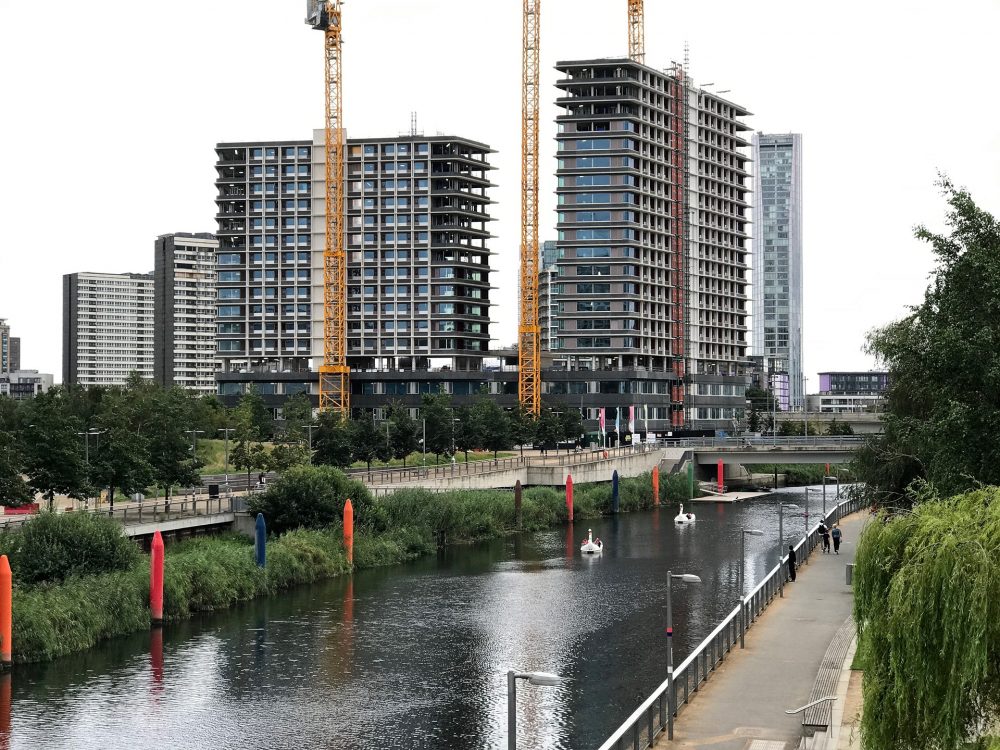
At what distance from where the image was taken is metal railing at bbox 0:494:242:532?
229 ft

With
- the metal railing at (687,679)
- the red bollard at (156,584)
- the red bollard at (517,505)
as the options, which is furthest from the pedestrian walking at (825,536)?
the red bollard at (156,584)

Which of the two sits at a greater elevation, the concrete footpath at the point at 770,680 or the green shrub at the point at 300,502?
the green shrub at the point at 300,502

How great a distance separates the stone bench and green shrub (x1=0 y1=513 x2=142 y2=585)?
35056mm

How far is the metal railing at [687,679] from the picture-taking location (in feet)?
102

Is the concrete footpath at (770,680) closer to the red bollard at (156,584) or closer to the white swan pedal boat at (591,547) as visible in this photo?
the white swan pedal boat at (591,547)

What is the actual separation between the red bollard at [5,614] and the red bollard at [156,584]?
9.36m

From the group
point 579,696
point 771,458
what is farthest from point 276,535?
point 771,458

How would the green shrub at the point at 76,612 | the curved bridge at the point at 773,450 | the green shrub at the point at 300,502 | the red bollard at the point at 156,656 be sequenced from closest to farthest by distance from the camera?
1. the red bollard at the point at 156,656
2. the green shrub at the point at 76,612
3. the green shrub at the point at 300,502
4. the curved bridge at the point at 773,450

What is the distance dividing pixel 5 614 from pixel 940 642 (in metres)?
39.4

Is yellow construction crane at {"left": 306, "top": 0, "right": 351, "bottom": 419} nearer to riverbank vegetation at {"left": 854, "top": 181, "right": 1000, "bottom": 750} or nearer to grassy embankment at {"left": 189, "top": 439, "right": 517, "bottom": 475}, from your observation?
grassy embankment at {"left": 189, "top": 439, "right": 517, "bottom": 475}

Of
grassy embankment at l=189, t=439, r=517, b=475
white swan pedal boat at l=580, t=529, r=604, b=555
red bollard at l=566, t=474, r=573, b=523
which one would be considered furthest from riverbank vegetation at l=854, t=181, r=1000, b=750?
grassy embankment at l=189, t=439, r=517, b=475

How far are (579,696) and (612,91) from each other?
147m

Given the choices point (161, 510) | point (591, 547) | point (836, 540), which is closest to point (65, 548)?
point (161, 510)

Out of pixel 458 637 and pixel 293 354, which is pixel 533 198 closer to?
pixel 293 354
